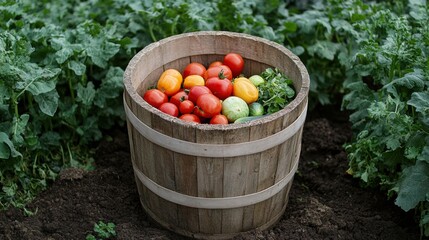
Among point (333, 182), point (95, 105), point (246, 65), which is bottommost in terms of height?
point (333, 182)

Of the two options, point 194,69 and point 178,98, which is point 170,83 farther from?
point 194,69

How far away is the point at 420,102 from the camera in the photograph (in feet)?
13.3

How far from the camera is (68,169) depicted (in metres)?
5.04

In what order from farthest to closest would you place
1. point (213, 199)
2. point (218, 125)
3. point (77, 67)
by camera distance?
point (77, 67) → point (213, 199) → point (218, 125)

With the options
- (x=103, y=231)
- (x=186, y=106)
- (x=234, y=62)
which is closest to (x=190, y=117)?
(x=186, y=106)

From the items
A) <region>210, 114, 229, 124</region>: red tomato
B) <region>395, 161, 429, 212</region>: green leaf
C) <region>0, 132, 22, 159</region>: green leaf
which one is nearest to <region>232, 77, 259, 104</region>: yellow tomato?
<region>210, 114, 229, 124</region>: red tomato

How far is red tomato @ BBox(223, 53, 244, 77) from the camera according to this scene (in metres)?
4.73

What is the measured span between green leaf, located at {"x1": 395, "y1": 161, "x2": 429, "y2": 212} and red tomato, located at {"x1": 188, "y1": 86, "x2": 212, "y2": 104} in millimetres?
1472

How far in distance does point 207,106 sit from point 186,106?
16 cm

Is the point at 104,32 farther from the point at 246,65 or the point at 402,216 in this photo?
the point at 402,216

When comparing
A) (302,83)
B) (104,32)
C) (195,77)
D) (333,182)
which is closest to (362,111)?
(333,182)

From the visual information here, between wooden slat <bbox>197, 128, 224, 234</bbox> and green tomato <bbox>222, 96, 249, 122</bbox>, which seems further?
green tomato <bbox>222, 96, 249, 122</bbox>

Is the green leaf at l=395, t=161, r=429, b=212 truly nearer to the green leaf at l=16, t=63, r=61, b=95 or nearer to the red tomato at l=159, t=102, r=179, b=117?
the red tomato at l=159, t=102, r=179, b=117

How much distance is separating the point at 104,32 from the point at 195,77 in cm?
110
